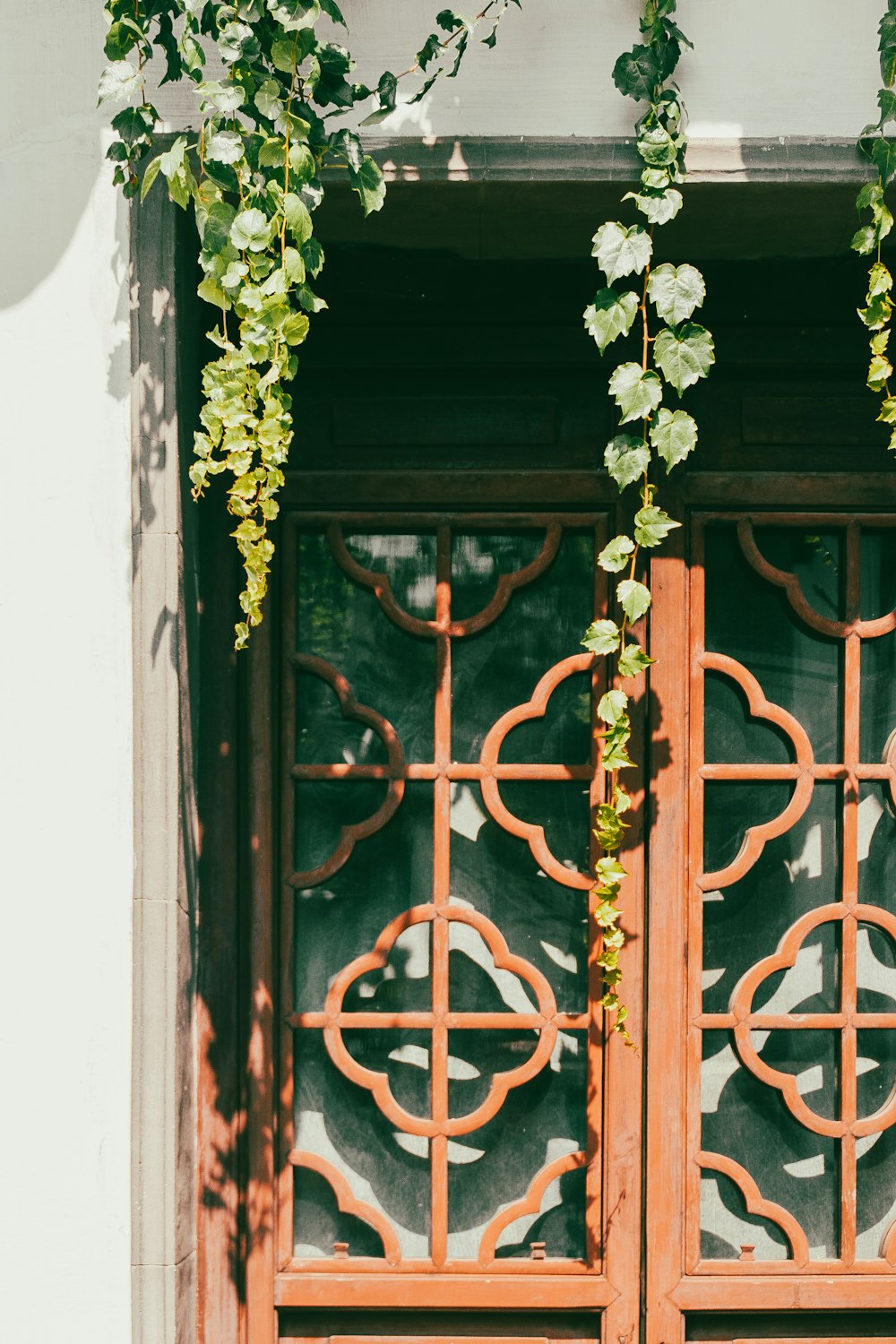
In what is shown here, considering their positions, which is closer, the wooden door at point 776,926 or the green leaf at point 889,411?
the green leaf at point 889,411

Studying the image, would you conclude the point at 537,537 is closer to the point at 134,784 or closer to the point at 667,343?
the point at 667,343

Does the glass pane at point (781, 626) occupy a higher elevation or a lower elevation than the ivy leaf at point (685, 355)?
lower

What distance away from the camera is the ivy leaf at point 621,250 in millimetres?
2088

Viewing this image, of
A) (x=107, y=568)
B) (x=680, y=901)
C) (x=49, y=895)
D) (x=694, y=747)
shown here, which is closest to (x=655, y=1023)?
(x=680, y=901)

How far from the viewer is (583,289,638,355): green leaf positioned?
6.89 ft

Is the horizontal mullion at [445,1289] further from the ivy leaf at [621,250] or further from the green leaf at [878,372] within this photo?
the ivy leaf at [621,250]

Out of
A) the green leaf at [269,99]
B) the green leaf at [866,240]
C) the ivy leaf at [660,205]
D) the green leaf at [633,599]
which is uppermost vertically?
the green leaf at [269,99]

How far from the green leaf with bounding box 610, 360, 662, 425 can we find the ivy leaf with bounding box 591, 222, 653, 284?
17cm

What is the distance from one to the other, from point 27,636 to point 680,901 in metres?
1.41

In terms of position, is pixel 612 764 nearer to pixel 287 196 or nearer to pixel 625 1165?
pixel 625 1165

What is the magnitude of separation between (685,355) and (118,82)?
1.08 metres

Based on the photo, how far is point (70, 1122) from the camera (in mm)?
2184

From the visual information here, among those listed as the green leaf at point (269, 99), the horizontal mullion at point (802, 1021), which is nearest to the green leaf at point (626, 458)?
the green leaf at point (269, 99)

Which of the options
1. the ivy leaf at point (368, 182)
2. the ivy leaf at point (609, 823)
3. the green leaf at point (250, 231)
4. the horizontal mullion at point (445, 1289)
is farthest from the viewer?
the horizontal mullion at point (445, 1289)
